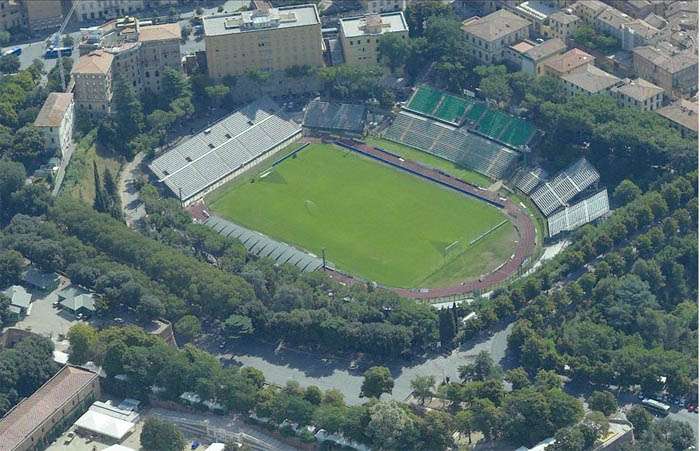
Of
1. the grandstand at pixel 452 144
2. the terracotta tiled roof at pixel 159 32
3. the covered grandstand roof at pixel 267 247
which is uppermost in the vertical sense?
the terracotta tiled roof at pixel 159 32

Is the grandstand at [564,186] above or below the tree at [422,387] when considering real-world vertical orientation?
below

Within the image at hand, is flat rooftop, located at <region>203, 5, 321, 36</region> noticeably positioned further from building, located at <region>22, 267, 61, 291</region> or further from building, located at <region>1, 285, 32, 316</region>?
building, located at <region>1, 285, 32, 316</region>

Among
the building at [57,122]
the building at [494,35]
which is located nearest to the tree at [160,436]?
the building at [57,122]

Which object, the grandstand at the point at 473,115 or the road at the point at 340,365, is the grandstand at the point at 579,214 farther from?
the road at the point at 340,365

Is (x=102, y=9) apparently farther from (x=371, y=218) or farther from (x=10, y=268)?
(x=10, y=268)

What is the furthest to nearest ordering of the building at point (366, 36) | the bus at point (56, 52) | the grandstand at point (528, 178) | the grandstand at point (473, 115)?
the bus at point (56, 52), the building at point (366, 36), the grandstand at point (473, 115), the grandstand at point (528, 178)

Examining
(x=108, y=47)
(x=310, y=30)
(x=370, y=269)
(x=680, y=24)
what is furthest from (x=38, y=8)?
(x=680, y=24)

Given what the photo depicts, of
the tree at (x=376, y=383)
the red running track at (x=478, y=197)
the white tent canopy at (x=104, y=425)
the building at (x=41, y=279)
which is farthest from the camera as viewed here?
the red running track at (x=478, y=197)

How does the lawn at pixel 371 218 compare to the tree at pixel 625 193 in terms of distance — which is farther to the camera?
the tree at pixel 625 193
